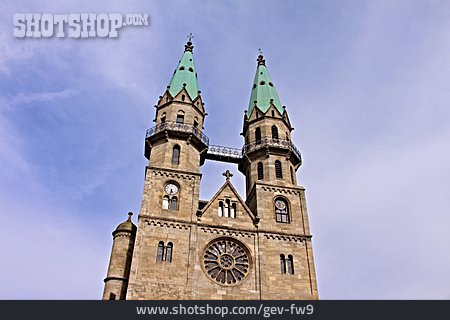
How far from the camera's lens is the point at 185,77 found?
36.7 m

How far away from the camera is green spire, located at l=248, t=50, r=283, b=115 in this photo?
121 ft

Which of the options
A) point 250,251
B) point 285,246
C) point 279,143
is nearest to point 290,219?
point 285,246

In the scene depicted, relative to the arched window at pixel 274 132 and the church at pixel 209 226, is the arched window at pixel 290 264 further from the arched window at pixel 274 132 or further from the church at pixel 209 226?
the arched window at pixel 274 132

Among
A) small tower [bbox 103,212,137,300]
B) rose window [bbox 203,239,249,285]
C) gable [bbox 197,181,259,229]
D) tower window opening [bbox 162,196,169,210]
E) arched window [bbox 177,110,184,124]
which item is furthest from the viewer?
arched window [bbox 177,110,184,124]

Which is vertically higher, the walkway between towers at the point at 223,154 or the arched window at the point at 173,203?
the walkway between towers at the point at 223,154

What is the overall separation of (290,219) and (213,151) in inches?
376

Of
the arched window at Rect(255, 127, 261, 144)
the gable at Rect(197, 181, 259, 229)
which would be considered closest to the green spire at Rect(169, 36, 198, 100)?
the arched window at Rect(255, 127, 261, 144)

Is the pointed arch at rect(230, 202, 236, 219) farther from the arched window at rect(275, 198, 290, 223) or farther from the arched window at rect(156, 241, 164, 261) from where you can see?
the arched window at rect(156, 241, 164, 261)

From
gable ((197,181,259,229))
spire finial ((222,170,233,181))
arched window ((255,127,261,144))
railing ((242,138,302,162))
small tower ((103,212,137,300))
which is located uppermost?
arched window ((255,127,261,144))

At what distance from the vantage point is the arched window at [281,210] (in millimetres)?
29188

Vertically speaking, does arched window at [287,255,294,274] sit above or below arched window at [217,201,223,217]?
below

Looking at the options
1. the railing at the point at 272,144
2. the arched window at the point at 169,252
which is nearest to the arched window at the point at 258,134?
the railing at the point at 272,144

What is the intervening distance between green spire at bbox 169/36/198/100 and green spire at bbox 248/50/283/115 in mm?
5811

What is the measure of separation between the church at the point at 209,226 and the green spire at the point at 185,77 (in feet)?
0.97
